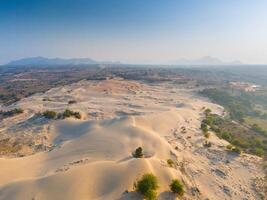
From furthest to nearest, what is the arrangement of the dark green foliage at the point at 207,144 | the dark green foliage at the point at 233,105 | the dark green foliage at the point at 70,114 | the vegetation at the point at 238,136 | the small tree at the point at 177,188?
the dark green foliage at the point at 233,105, the dark green foliage at the point at 70,114, the vegetation at the point at 238,136, the dark green foliage at the point at 207,144, the small tree at the point at 177,188

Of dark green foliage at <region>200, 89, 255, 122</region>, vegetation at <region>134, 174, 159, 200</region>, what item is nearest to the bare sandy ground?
vegetation at <region>134, 174, 159, 200</region>

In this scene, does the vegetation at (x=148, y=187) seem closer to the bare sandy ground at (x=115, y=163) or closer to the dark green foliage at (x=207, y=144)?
the bare sandy ground at (x=115, y=163)

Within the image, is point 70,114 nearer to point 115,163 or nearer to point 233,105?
point 115,163

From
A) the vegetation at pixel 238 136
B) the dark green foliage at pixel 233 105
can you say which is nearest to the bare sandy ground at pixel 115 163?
the vegetation at pixel 238 136

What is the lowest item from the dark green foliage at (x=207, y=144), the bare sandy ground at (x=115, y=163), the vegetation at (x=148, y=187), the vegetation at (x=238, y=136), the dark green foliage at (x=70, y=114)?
the vegetation at (x=238, y=136)

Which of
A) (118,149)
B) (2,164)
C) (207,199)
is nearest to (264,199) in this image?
(207,199)

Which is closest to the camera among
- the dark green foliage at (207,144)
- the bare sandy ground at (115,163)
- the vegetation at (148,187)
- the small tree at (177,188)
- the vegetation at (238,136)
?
the vegetation at (148,187)

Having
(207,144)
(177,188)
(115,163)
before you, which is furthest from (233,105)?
(177,188)

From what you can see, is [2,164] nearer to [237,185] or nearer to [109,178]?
[109,178]

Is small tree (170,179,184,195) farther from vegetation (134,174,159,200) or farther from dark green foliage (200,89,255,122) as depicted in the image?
dark green foliage (200,89,255,122)
